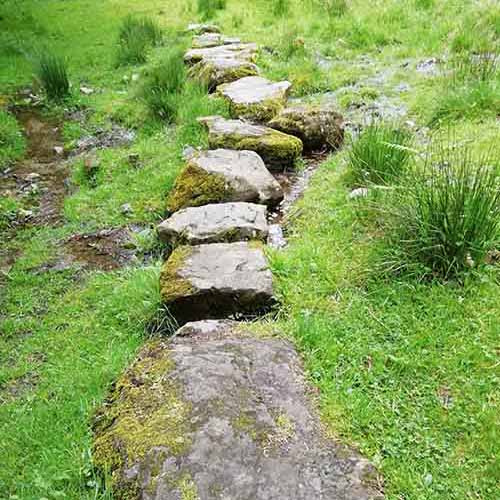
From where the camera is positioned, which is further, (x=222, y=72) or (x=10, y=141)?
(x=222, y=72)

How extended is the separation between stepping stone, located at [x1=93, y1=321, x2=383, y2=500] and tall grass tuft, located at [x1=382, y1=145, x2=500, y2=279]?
2.68 feet

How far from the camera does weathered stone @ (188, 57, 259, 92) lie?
6047 mm

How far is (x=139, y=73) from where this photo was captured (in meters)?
7.20

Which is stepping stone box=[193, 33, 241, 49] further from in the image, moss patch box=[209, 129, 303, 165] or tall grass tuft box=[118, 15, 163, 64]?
moss patch box=[209, 129, 303, 165]

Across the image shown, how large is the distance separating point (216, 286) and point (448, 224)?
1134 millimetres

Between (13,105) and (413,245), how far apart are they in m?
5.66

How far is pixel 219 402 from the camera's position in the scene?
6.73 ft

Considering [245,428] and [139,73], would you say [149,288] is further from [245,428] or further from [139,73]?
[139,73]

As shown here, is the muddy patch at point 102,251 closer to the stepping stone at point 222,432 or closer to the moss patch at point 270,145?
the moss patch at point 270,145

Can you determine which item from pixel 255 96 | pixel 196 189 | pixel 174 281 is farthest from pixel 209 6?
pixel 174 281

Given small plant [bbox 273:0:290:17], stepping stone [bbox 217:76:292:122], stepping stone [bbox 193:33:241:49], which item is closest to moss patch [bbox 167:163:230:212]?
stepping stone [bbox 217:76:292:122]

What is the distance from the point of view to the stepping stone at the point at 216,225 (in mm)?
3254

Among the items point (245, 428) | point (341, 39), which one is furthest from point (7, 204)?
point (341, 39)

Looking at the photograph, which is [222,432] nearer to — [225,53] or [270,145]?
[270,145]
